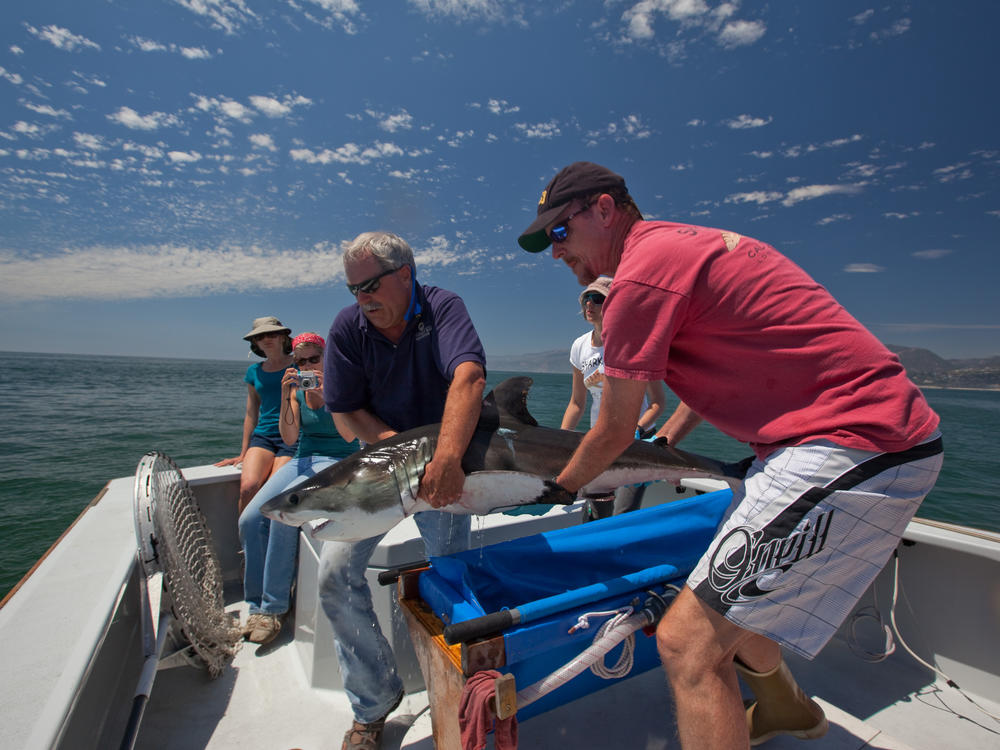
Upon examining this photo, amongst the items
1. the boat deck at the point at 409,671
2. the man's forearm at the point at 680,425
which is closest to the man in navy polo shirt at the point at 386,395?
the boat deck at the point at 409,671

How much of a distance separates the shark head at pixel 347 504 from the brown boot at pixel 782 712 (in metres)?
1.74

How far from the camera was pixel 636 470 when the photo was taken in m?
2.16

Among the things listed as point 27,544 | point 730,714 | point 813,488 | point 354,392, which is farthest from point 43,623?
point 27,544

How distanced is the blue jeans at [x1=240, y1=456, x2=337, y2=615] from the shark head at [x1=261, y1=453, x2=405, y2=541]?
1.28m

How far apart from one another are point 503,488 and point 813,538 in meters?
1.13

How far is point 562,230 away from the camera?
6.30 ft

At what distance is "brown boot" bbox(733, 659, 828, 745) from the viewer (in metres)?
2.19

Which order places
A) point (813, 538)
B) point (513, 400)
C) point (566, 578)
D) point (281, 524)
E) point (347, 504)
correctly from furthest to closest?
point (281, 524)
point (513, 400)
point (566, 578)
point (347, 504)
point (813, 538)

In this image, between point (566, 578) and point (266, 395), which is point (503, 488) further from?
point (266, 395)

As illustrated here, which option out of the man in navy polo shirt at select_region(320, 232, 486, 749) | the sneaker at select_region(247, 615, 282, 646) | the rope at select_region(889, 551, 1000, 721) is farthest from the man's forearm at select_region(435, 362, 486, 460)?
the rope at select_region(889, 551, 1000, 721)

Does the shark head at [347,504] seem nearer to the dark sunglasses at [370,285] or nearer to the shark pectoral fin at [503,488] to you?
the shark pectoral fin at [503,488]

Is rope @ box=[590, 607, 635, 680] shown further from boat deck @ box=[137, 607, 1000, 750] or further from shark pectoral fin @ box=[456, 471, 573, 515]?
boat deck @ box=[137, 607, 1000, 750]

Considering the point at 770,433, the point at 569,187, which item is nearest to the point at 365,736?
the point at 770,433

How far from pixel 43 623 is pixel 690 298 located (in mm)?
2594
